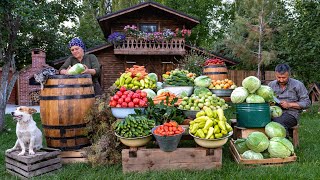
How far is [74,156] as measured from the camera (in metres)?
4.25

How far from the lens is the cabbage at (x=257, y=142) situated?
4.14m

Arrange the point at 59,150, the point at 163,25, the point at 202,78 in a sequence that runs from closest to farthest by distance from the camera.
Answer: the point at 59,150
the point at 202,78
the point at 163,25

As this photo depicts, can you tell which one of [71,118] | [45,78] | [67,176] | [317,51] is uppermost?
[317,51]

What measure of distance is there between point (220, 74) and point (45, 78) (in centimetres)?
686

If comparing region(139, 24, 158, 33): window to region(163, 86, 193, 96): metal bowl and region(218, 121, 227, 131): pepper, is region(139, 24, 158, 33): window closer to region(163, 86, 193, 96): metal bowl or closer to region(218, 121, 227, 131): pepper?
region(163, 86, 193, 96): metal bowl

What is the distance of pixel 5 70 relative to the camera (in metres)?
7.60

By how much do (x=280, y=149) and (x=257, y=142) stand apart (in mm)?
316

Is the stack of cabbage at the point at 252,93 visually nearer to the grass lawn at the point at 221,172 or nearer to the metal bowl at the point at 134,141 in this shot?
the grass lawn at the point at 221,172

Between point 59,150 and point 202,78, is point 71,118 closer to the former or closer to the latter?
point 59,150

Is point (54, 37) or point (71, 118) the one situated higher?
point (54, 37)

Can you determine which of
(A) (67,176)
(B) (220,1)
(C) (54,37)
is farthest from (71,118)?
(B) (220,1)

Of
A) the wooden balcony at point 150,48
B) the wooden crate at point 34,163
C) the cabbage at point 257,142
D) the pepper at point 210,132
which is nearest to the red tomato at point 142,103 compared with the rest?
the pepper at point 210,132

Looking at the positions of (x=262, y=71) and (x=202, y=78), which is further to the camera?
(x=262, y=71)

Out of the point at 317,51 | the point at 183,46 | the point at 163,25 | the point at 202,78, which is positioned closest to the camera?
the point at 202,78
